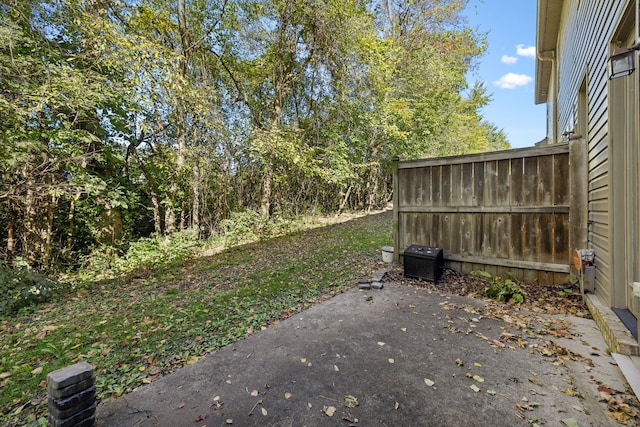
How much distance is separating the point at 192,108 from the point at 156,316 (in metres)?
5.17

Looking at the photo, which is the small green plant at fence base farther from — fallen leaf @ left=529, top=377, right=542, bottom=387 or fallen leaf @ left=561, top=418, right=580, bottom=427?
fallen leaf @ left=561, top=418, right=580, bottom=427

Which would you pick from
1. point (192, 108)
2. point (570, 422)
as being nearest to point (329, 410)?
point (570, 422)

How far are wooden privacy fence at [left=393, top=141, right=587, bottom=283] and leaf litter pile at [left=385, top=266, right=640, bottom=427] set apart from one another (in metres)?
0.27

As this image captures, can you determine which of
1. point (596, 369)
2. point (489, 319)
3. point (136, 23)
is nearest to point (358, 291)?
point (489, 319)

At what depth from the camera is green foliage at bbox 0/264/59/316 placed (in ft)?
12.8

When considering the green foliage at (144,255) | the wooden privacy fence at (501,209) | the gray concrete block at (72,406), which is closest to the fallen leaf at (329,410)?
the gray concrete block at (72,406)

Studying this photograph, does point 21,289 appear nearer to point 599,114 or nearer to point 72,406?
point 72,406

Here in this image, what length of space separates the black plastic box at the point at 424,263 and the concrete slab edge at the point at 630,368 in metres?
2.00

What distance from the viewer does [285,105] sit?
1029cm

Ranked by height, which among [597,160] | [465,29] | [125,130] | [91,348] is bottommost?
[91,348]

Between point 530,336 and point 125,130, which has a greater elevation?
point 125,130

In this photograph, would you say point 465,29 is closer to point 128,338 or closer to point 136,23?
point 136,23

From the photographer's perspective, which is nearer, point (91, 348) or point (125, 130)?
point (91, 348)

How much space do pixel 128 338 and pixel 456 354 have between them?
118 inches
